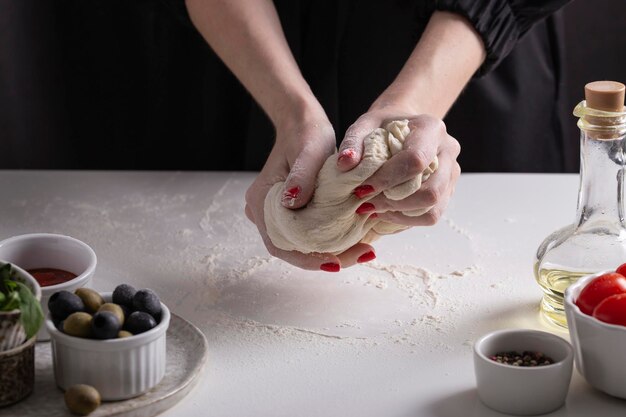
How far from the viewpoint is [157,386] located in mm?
1205

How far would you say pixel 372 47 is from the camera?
2012 millimetres

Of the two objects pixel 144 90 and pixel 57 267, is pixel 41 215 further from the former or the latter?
pixel 144 90

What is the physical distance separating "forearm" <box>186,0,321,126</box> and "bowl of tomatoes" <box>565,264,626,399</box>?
511 millimetres

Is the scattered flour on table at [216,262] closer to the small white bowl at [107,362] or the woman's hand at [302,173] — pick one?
the woman's hand at [302,173]

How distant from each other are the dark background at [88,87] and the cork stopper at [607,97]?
1.02 m

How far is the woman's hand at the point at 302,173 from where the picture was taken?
136cm

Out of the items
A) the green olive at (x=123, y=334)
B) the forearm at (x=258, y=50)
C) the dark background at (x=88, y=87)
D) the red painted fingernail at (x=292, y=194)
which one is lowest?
the dark background at (x=88, y=87)

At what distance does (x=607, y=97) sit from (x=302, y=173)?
41cm

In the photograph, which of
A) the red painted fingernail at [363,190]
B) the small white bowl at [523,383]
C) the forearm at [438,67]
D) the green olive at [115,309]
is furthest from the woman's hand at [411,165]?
the green olive at [115,309]

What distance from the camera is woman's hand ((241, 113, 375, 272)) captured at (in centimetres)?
136

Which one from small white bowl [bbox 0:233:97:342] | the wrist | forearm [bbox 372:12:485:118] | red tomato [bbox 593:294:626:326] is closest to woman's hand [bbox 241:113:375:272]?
the wrist

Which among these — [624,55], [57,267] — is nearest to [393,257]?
[57,267]

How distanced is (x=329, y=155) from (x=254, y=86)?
0.30 metres

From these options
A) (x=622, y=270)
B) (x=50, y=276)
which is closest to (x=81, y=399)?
(x=50, y=276)
